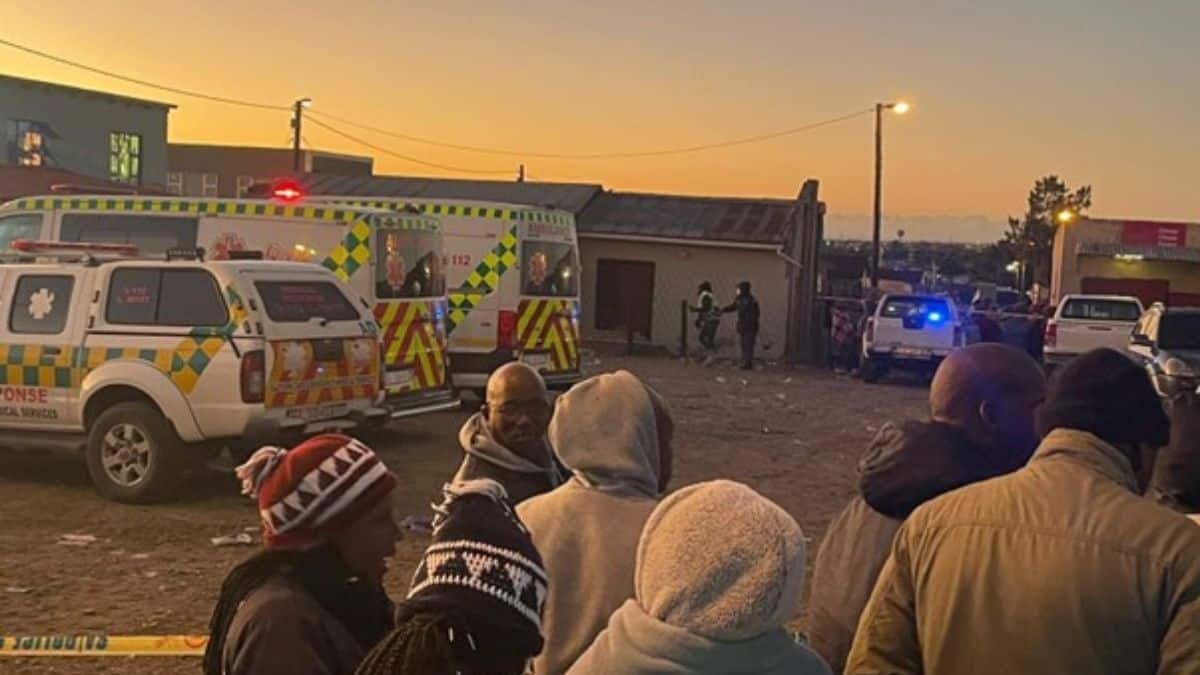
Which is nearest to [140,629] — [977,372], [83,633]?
[83,633]

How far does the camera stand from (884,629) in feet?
9.19

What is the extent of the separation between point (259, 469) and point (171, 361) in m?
7.04

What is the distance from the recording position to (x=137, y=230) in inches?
542

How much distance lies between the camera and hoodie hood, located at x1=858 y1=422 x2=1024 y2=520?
10.6 ft

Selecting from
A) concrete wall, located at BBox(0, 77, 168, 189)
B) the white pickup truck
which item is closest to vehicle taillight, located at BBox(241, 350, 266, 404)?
the white pickup truck

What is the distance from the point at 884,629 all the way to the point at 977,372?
87cm

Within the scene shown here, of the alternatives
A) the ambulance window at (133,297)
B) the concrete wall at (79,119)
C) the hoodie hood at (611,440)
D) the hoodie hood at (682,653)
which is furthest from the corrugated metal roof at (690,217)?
the hoodie hood at (682,653)

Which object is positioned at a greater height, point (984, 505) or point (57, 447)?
point (984, 505)

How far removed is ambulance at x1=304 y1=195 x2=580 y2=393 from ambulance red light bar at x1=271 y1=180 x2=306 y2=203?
59 centimetres

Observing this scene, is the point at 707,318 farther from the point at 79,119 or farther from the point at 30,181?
the point at 79,119

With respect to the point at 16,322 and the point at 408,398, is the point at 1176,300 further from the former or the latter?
the point at 16,322

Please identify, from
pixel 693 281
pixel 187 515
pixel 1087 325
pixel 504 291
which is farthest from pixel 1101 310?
pixel 187 515

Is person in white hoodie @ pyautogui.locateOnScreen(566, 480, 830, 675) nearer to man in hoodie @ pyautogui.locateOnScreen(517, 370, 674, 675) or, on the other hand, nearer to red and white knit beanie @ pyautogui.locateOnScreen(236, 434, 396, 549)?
red and white knit beanie @ pyautogui.locateOnScreen(236, 434, 396, 549)

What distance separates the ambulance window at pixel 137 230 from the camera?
13.7 metres
